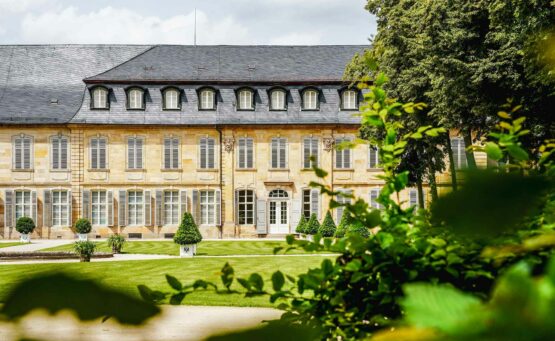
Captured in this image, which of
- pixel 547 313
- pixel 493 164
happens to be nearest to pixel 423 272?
pixel 493 164

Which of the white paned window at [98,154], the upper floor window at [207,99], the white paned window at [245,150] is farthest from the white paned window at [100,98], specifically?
the white paned window at [245,150]

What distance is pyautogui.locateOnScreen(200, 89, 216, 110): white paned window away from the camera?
30438mm

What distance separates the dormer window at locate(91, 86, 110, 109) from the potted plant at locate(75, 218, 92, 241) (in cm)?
511

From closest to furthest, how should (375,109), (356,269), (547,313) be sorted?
(547,313)
(356,269)
(375,109)

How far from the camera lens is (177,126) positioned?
1172 inches

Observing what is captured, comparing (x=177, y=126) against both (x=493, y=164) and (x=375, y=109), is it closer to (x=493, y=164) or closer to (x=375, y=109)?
(x=375, y=109)

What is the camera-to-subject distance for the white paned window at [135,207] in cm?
2962

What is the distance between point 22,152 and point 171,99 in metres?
6.76

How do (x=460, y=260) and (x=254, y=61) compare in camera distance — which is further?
(x=254, y=61)

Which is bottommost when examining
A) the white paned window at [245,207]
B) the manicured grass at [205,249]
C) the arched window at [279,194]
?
the manicured grass at [205,249]

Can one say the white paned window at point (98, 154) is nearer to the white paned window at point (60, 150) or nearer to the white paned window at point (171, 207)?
the white paned window at point (60, 150)

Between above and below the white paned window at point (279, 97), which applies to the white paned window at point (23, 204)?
below

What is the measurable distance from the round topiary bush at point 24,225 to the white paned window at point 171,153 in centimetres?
605

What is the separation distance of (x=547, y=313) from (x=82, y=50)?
113 feet
